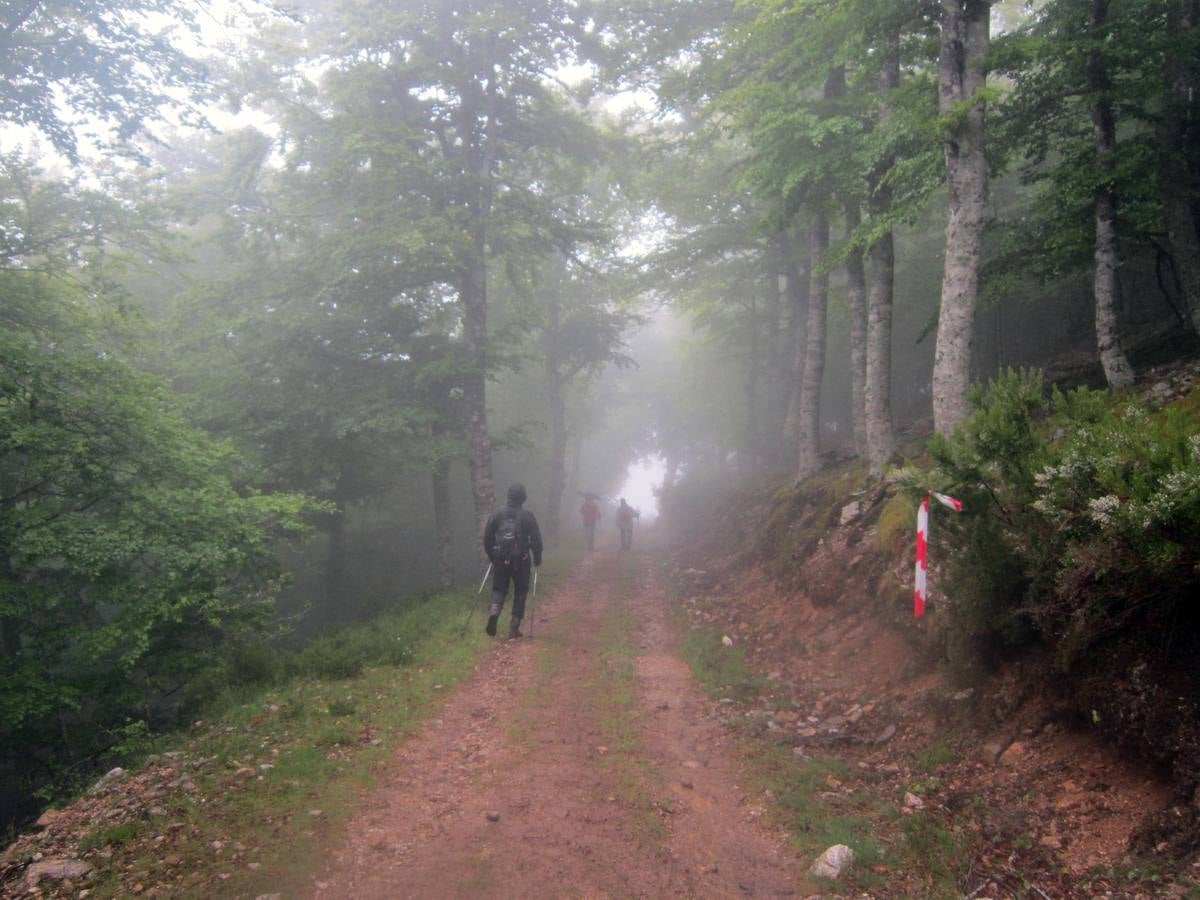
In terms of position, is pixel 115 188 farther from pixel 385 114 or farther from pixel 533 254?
pixel 533 254

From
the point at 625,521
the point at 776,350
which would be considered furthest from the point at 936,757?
the point at 776,350

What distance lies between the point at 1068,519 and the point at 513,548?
6841 mm

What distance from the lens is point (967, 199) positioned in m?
7.80

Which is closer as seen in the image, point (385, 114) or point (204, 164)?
point (385, 114)

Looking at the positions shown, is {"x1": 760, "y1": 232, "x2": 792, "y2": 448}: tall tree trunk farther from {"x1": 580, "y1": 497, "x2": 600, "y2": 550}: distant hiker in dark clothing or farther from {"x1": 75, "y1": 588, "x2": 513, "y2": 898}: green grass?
{"x1": 75, "y1": 588, "x2": 513, "y2": 898}: green grass

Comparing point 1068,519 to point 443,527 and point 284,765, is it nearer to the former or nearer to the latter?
point 284,765

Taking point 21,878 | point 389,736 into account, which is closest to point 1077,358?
point 389,736

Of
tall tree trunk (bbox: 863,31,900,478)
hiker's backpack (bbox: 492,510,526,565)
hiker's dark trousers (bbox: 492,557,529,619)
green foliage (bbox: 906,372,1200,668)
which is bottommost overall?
hiker's dark trousers (bbox: 492,557,529,619)

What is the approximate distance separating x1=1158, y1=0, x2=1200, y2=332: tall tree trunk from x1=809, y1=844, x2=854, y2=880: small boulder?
29.9ft

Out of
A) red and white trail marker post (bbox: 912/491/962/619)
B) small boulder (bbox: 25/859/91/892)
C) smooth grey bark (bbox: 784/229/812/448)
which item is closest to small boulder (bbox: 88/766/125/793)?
small boulder (bbox: 25/859/91/892)

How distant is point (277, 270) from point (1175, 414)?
15542 millimetres

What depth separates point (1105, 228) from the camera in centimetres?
880

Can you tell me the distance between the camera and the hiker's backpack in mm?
9484

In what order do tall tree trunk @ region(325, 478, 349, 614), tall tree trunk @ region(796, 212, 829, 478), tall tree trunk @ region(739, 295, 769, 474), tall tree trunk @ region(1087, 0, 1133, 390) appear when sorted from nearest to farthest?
1. tall tree trunk @ region(1087, 0, 1133, 390)
2. tall tree trunk @ region(796, 212, 829, 478)
3. tall tree trunk @ region(325, 478, 349, 614)
4. tall tree trunk @ region(739, 295, 769, 474)
